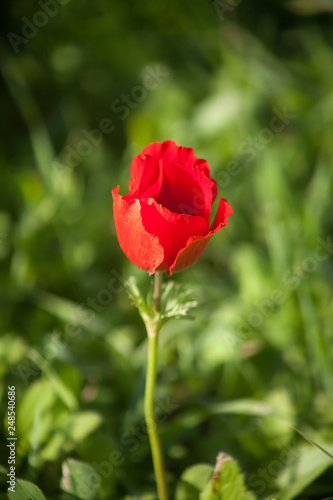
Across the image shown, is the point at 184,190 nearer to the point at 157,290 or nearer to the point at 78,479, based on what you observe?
the point at 157,290

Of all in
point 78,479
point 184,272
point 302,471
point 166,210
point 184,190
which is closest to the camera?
point 166,210

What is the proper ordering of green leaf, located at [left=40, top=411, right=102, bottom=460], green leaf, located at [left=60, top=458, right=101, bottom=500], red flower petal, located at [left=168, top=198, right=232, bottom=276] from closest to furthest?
red flower petal, located at [left=168, top=198, right=232, bottom=276], green leaf, located at [left=60, top=458, right=101, bottom=500], green leaf, located at [left=40, top=411, right=102, bottom=460]

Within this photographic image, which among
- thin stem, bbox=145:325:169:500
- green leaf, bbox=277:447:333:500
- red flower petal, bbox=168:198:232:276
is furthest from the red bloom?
green leaf, bbox=277:447:333:500

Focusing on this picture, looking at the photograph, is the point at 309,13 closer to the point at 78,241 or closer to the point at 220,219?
the point at 78,241

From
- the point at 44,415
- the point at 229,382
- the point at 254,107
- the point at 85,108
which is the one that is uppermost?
the point at 85,108

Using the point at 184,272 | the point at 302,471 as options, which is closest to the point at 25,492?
the point at 302,471

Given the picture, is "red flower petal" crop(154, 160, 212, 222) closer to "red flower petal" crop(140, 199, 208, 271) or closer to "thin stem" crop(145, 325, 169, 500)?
"red flower petal" crop(140, 199, 208, 271)

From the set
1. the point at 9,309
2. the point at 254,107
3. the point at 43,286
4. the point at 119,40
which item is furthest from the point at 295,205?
the point at 119,40
